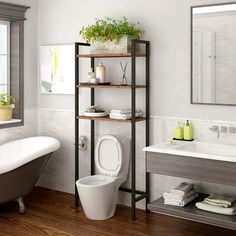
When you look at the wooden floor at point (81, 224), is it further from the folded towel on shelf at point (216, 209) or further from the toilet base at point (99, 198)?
the folded towel on shelf at point (216, 209)

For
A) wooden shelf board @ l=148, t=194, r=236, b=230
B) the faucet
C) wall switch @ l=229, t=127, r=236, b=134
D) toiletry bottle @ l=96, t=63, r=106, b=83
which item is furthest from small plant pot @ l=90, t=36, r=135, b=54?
wooden shelf board @ l=148, t=194, r=236, b=230

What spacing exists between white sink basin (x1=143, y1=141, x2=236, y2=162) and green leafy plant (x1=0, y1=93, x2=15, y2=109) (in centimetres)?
200

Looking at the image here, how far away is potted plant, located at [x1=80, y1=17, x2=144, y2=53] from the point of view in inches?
166

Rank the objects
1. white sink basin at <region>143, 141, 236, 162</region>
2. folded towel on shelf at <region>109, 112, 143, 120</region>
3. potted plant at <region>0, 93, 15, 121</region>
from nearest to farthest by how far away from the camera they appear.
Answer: white sink basin at <region>143, 141, 236, 162</region>, folded towel on shelf at <region>109, 112, 143, 120</region>, potted plant at <region>0, 93, 15, 121</region>

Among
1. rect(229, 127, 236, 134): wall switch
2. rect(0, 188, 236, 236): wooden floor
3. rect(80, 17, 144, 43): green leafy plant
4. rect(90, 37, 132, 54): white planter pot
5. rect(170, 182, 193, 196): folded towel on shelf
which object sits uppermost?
rect(80, 17, 144, 43): green leafy plant

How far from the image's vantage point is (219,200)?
3.63m

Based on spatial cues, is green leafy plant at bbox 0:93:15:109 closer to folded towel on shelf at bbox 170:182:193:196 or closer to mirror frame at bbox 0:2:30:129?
mirror frame at bbox 0:2:30:129

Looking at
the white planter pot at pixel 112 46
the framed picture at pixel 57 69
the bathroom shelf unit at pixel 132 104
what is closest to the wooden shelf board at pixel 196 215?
the bathroom shelf unit at pixel 132 104

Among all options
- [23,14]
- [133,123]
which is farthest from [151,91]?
[23,14]

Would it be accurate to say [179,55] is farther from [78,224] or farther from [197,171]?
[78,224]

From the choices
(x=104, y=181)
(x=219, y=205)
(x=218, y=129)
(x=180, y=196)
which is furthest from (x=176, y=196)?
(x=104, y=181)

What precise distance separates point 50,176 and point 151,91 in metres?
1.78

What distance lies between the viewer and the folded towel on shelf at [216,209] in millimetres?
3535

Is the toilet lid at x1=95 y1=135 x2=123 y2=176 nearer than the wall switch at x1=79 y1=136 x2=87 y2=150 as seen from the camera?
Yes
